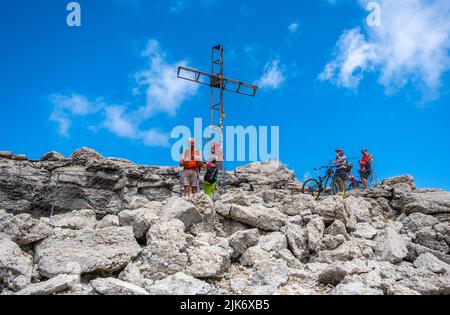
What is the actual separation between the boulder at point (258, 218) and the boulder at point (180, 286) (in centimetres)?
299

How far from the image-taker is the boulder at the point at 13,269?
668 cm

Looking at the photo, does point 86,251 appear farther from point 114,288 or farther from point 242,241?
point 242,241

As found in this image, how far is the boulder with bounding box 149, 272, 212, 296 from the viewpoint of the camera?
6.42 meters

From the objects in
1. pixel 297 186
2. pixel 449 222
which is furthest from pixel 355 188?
pixel 449 222

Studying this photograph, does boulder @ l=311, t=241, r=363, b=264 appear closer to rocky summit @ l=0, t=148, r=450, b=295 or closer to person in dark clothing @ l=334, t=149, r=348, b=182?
rocky summit @ l=0, t=148, r=450, b=295

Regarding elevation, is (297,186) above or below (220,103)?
below

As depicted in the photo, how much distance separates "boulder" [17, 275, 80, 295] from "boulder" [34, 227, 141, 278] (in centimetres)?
54

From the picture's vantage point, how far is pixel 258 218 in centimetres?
963

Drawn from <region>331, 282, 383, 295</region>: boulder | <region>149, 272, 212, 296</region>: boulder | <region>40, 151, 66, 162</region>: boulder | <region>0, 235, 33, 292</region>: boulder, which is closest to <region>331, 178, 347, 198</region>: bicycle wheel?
<region>331, 282, 383, 295</region>: boulder

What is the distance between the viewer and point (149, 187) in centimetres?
1894

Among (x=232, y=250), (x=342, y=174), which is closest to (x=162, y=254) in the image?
Result: (x=232, y=250)
